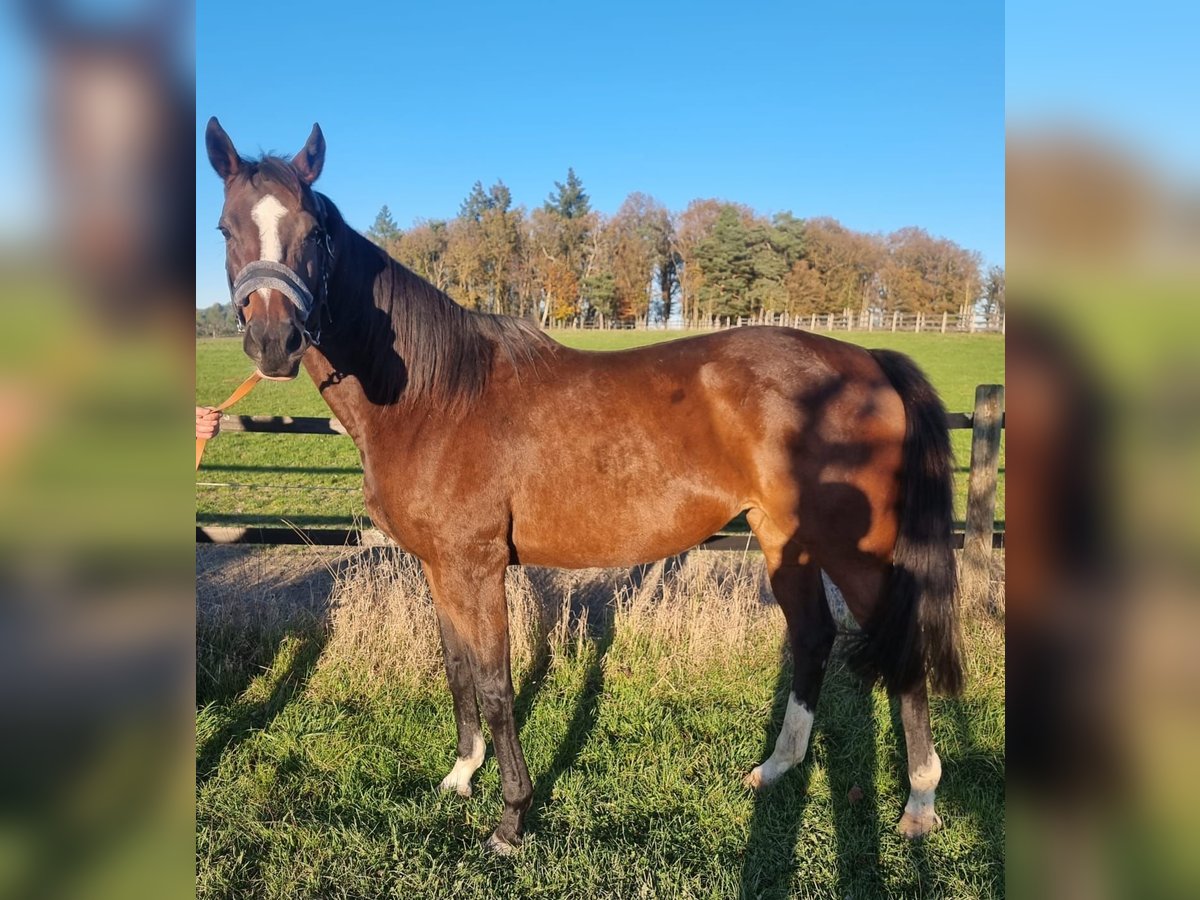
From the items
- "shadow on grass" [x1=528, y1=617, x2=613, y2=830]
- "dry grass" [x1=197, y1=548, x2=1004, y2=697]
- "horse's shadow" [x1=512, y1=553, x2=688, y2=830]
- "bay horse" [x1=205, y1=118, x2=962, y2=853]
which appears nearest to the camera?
"bay horse" [x1=205, y1=118, x2=962, y2=853]

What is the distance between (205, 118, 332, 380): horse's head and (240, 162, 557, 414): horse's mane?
0.78 ft

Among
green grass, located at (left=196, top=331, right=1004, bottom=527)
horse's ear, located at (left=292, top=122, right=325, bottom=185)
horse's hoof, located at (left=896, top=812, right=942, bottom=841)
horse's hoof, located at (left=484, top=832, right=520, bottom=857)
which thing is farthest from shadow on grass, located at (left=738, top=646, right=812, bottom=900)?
horse's ear, located at (left=292, top=122, right=325, bottom=185)

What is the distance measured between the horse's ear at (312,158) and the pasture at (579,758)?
8.19ft

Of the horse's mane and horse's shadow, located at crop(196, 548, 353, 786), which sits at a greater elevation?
the horse's mane

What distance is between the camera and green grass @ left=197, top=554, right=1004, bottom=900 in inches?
102

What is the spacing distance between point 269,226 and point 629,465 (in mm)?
1646

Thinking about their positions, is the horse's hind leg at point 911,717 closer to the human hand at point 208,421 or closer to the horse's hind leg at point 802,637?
the horse's hind leg at point 802,637

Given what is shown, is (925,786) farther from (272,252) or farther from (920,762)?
(272,252)

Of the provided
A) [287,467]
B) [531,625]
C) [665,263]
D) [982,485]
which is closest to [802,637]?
[531,625]

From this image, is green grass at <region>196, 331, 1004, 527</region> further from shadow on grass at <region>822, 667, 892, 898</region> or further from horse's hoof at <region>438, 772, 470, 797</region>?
horse's hoof at <region>438, 772, 470, 797</region>
